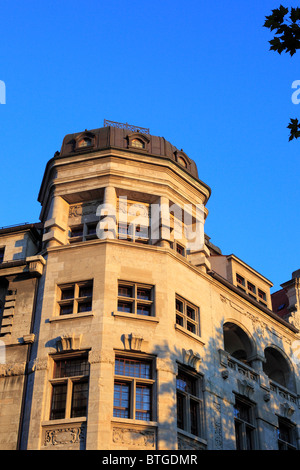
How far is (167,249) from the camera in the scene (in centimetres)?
3784

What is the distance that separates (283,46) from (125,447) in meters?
18.5

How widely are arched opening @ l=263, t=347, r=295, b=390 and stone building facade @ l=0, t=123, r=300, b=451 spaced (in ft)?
0.26

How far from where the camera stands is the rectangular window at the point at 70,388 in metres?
32.6

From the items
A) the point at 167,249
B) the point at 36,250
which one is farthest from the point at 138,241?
the point at 36,250

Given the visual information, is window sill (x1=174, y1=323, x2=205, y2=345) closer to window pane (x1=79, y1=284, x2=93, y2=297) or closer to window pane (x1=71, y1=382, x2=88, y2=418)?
window pane (x1=79, y1=284, x2=93, y2=297)

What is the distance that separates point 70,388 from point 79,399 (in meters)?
0.65

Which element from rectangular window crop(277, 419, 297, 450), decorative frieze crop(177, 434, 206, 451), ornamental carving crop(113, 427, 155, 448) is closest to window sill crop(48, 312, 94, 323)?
ornamental carving crop(113, 427, 155, 448)

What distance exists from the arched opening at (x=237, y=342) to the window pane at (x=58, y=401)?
11.2 meters

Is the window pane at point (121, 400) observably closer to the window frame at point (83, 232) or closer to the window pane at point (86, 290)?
the window pane at point (86, 290)

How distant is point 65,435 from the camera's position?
31.6 m

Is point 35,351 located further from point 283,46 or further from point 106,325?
point 283,46

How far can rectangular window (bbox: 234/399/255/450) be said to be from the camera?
123 ft

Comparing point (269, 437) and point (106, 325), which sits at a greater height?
point (106, 325)

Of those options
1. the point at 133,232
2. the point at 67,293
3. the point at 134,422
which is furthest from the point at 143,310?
the point at 134,422
